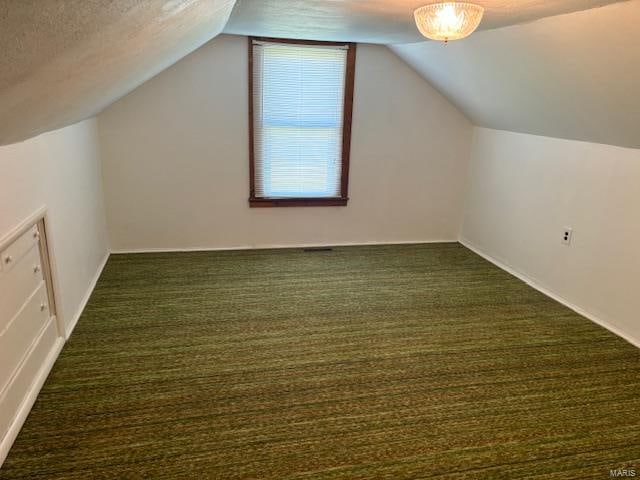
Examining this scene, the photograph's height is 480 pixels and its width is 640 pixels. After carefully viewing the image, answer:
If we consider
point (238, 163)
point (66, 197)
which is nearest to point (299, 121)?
point (238, 163)

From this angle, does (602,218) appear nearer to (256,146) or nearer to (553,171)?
(553,171)

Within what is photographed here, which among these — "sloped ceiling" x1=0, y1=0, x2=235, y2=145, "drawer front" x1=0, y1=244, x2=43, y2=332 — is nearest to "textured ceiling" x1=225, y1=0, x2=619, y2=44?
"sloped ceiling" x1=0, y1=0, x2=235, y2=145

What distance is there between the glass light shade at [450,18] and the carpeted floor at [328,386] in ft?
5.66

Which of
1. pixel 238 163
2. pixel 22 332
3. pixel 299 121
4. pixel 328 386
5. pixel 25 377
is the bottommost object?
pixel 328 386

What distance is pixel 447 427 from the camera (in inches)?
81.3

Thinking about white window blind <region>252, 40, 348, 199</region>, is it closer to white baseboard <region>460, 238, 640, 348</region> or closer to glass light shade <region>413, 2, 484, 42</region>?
white baseboard <region>460, 238, 640, 348</region>

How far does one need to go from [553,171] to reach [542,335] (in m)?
1.33

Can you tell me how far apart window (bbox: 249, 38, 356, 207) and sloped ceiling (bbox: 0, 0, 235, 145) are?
169 centimetres

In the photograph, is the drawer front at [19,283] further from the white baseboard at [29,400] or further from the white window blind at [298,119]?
the white window blind at [298,119]

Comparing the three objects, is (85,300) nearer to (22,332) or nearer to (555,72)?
(22,332)

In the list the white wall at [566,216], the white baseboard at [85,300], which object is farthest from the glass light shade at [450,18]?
the white baseboard at [85,300]

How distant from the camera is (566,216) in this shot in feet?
11.1

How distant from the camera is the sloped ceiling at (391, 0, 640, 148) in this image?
216 cm

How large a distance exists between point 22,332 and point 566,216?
11.5 feet
